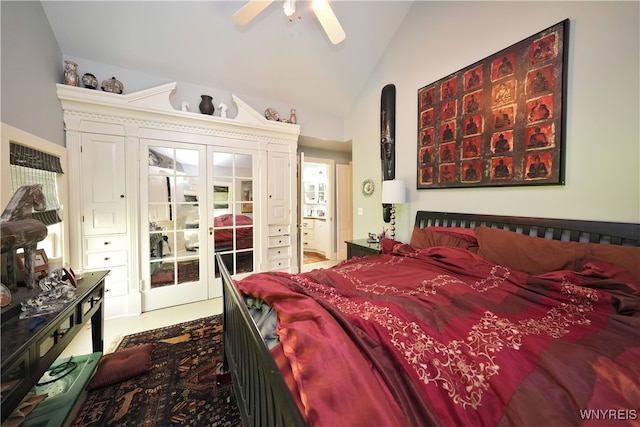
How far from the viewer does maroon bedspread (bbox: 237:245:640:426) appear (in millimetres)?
687

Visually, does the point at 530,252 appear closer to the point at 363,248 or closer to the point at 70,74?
the point at 363,248

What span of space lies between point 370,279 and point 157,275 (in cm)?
257

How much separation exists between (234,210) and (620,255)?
135 inches

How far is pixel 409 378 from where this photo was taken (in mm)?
775

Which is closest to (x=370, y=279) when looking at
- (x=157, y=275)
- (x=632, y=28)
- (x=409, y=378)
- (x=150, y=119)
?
(x=409, y=378)

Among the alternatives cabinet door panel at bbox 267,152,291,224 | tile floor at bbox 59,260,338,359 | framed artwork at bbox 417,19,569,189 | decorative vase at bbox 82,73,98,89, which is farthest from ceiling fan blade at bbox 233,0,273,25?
tile floor at bbox 59,260,338,359

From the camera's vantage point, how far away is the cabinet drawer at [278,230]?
3.47 meters

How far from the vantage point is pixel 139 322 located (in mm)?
2480

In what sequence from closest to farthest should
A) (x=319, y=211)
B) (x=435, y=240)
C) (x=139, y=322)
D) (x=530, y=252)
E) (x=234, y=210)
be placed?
(x=530, y=252), (x=435, y=240), (x=139, y=322), (x=234, y=210), (x=319, y=211)

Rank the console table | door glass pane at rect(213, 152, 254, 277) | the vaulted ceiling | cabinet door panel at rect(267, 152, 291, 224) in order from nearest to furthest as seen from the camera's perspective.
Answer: the console table → the vaulted ceiling → door glass pane at rect(213, 152, 254, 277) → cabinet door panel at rect(267, 152, 291, 224)

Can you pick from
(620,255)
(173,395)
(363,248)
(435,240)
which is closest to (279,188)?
(363,248)

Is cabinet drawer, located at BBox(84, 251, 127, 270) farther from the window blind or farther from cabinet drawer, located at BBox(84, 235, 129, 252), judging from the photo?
the window blind

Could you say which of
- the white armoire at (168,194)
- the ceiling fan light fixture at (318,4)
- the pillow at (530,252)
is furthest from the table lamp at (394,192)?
the ceiling fan light fixture at (318,4)

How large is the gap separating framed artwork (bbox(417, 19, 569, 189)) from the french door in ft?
7.70
